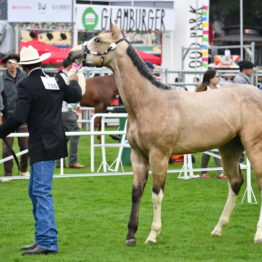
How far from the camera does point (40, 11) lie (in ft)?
79.9

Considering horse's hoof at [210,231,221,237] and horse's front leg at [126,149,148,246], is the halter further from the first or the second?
horse's hoof at [210,231,221,237]

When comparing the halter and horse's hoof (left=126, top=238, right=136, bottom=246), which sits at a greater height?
the halter

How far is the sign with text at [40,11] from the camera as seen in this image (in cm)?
2408

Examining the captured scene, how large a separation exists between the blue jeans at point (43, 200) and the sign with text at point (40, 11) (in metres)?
17.1

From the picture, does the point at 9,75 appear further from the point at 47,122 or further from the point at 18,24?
the point at 18,24

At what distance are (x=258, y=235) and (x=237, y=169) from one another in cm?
88

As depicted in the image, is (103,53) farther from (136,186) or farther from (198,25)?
(198,25)

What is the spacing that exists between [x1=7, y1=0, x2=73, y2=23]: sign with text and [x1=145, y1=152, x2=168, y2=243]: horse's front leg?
54.7 feet

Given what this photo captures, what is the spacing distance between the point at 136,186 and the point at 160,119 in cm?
75

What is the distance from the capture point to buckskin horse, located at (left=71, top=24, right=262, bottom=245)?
26.2 ft

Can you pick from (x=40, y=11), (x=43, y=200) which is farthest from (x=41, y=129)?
(x=40, y=11)

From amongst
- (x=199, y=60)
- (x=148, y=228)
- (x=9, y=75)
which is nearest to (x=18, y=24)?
(x=199, y=60)

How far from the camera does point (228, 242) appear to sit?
820cm

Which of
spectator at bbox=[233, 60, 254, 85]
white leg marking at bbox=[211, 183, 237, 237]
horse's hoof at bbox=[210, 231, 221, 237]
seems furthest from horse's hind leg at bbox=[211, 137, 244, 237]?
spectator at bbox=[233, 60, 254, 85]
